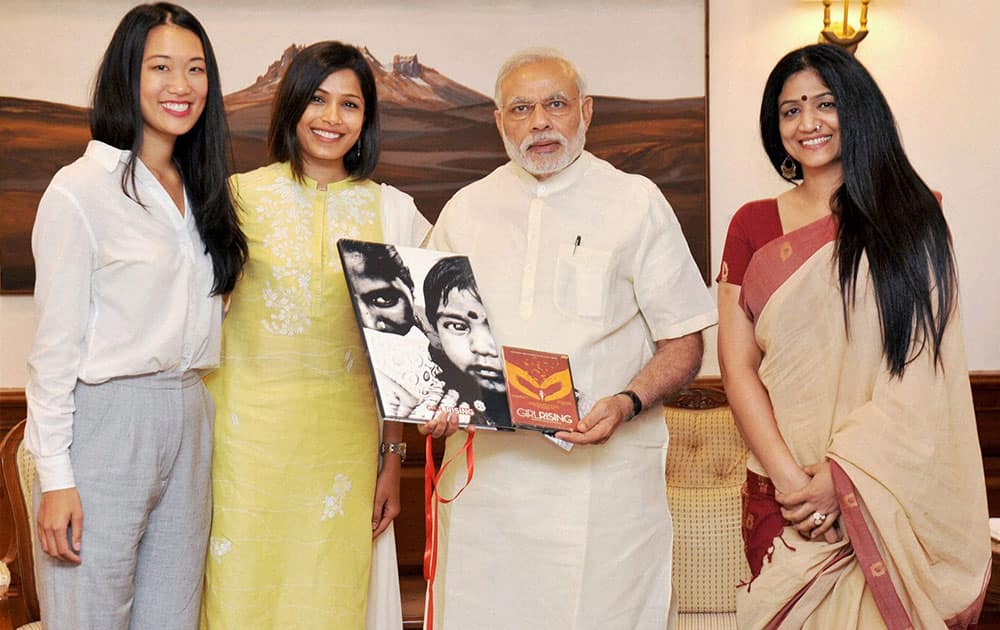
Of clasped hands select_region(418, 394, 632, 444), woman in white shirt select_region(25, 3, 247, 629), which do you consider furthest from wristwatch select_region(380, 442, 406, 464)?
woman in white shirt select_region(25, 3, 247, 629)

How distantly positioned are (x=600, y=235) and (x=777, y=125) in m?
0.46

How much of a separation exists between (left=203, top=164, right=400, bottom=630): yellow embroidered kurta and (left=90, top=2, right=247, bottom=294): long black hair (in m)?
0.12

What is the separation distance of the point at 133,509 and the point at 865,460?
1419 millimetres

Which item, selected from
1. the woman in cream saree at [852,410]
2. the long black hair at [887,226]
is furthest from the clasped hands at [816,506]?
the long black hair at [887,226]

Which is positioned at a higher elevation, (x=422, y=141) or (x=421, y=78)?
(x=421, y=78)

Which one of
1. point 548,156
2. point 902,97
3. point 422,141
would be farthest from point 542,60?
point 902,97

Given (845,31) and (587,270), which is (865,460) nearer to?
(587,270)

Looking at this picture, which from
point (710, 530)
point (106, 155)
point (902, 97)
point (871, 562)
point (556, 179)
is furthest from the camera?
point (902, 97)

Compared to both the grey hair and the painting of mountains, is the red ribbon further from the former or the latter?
the painting of mountains

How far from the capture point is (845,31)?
397 centimetres

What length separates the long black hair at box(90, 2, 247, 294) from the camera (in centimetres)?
216

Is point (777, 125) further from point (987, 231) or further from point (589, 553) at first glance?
point (987, 231)

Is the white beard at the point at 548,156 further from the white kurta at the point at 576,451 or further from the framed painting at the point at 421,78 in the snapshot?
the framed painting at the point at 421,78

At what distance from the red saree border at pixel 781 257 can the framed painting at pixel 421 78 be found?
6.41 ft
